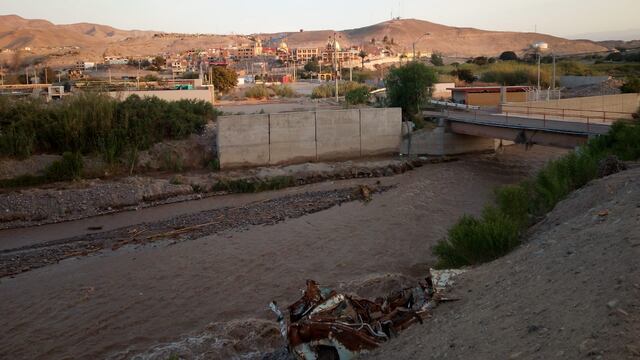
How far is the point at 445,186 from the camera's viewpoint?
27656mm

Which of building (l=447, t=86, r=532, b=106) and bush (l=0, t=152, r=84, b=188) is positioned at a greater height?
building (l=447, t=86, r=532, b=106)

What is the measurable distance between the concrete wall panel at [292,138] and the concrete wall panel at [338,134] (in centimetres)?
52

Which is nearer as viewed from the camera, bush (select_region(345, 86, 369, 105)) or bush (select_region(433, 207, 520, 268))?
bush (select_region(433, 207, 520, 268))

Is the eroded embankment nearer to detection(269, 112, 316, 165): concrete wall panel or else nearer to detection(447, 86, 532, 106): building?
detection(269, 112, 316, 165): concrete wall panel

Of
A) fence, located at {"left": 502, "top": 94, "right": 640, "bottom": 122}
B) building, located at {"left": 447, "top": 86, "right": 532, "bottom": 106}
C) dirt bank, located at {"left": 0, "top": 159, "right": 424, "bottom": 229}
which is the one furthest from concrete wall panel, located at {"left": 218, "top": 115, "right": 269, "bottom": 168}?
Answer: building, located at {"left": 447, "top": 86, "right": 532, "bottom": 106}

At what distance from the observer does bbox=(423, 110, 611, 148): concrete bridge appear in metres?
27.4

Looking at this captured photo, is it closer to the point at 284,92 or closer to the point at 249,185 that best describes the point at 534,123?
the point at 249,185

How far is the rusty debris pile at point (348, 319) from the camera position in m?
7.24

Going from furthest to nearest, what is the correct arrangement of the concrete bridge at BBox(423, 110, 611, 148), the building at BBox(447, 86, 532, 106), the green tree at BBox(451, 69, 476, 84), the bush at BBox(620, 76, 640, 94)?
1. the green tree at BBox(451, 69, 476, 84)
2. the building at BBox(447, 86, 532, 106)
3. the bush at BBox(620, 76, 640, 94)
4. the concrete bridge at BBox(423, 110, 611, 148)

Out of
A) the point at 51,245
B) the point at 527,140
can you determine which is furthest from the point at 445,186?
the point at 51,245

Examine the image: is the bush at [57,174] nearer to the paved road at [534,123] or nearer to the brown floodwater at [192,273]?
the brown floodwater at [192,273]

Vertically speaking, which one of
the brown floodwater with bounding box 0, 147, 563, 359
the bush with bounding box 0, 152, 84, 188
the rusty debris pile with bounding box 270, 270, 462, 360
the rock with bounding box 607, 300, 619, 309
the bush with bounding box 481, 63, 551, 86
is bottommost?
the brown floodwater with bounding box 0, 147, 563, 359

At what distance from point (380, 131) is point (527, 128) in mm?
9836

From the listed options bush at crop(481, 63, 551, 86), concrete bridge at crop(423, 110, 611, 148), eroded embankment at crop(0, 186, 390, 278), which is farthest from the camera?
bush at crop(481, 63, 551, 86)
